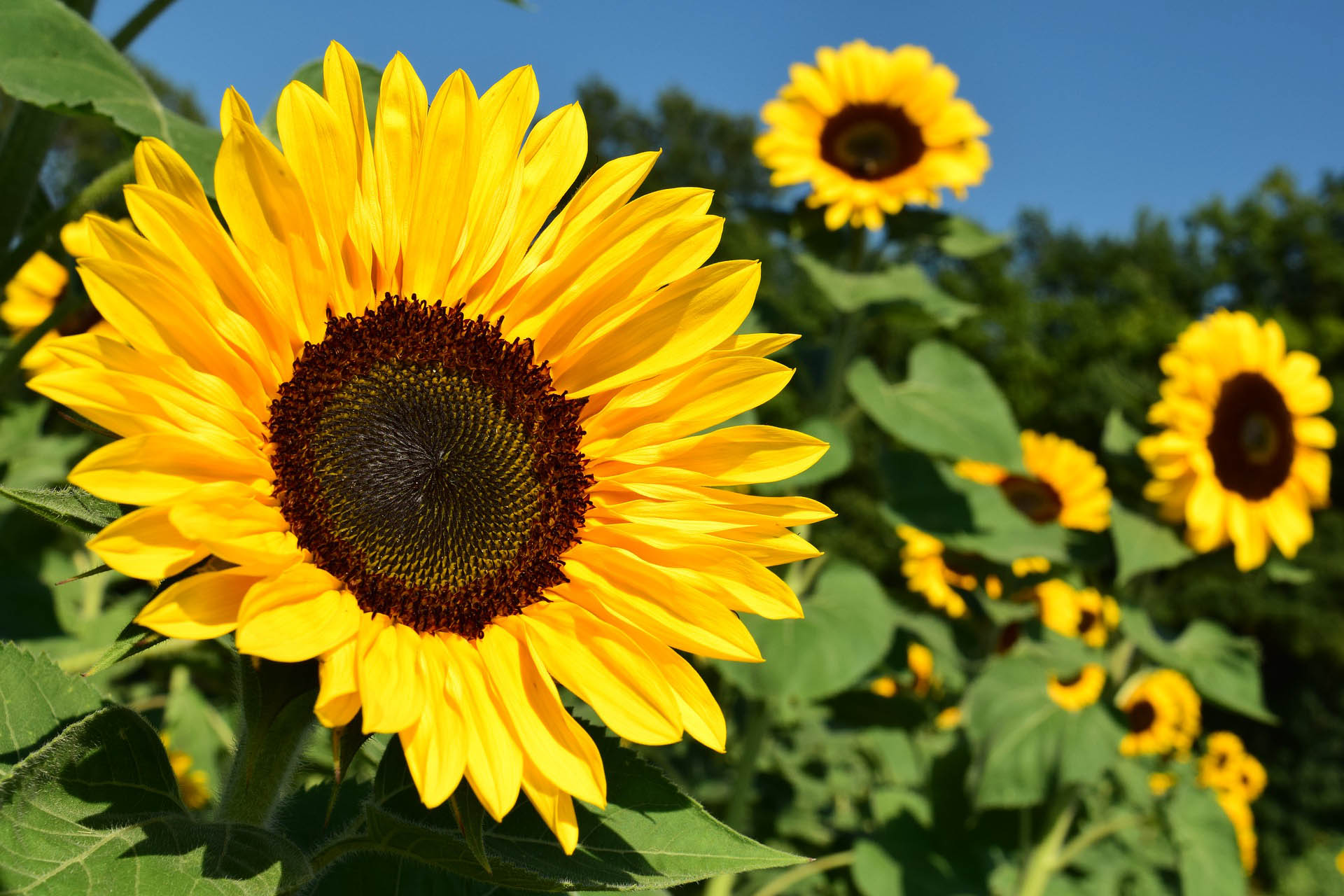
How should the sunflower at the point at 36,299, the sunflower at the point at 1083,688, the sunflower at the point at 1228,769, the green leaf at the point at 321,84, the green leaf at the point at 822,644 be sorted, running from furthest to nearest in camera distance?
1. the sunflower at the point at 1228,769
2. the sunflower at the point at 1083,688
3. the sunflower at the point at 36,299
4. the green leaf at the point at 822,644
5. the green leaf at the point at 321,84

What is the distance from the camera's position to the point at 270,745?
3.35 feet

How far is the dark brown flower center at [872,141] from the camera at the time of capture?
3617 millimetres

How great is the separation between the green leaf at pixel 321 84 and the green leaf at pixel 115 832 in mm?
864

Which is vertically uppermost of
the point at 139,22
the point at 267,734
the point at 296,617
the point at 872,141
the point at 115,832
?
the point at 872,141

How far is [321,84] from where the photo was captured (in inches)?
56.9

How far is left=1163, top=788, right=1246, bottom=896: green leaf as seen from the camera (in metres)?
4.55

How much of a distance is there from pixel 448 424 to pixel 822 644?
2.08 m

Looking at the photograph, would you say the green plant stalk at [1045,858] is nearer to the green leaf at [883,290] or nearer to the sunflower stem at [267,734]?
the green leaf at [883,290]

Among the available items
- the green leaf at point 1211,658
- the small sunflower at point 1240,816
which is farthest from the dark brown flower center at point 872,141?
the small sunflower at point 1240,816

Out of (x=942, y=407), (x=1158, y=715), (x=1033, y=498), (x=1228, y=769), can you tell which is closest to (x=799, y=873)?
(x=942, y=407)

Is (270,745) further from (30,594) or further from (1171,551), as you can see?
(1171,551)

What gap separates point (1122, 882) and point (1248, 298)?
2625 centimetres

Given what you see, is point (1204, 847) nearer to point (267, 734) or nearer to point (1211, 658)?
point (1211, 658)

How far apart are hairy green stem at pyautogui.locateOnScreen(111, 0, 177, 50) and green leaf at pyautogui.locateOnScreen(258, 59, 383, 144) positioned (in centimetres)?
59
